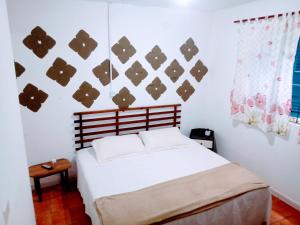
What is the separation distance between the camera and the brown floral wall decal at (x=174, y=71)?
3426 millimetres

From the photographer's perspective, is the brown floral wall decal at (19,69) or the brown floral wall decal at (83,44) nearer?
the brown floral wall decal at (19,69)

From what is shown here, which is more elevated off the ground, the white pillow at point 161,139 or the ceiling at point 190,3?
the ceiling at point 190,3

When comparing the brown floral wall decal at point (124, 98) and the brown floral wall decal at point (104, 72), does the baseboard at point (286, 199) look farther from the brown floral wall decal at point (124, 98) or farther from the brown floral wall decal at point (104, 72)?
the brown floral wall decal at point (104, 72)

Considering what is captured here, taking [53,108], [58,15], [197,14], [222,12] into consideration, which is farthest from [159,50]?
[53,108]

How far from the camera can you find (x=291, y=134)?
2.59m

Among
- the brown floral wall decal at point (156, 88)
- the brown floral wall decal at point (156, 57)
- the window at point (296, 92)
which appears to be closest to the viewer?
the window at point (296, 92)

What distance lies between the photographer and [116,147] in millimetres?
2816

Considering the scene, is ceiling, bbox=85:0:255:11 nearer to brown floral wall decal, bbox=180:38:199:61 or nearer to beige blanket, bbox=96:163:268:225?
brown floral wall decal, bbox=180:38:199:61

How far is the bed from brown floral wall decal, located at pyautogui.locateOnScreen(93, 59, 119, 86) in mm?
447

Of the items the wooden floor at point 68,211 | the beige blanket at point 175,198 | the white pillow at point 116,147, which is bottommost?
the wooden floor at point 68,211

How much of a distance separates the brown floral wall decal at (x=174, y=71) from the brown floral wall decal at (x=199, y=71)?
24 centimetres

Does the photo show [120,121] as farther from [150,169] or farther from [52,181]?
[52,181]

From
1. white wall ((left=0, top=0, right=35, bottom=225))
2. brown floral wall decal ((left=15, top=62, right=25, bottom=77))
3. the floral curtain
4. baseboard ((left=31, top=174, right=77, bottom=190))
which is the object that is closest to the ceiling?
the floral curtain

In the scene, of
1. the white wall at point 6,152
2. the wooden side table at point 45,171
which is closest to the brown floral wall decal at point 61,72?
the wooden side table at point 45,171
